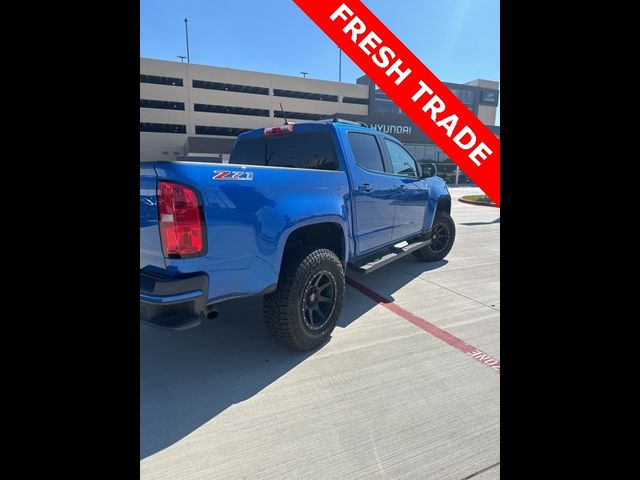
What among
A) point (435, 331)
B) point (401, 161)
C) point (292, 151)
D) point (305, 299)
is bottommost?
point (435, 331)

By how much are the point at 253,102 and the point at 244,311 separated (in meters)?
43.0

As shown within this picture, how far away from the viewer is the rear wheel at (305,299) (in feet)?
8.63

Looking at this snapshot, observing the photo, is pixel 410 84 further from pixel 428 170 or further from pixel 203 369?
pixel 203 369

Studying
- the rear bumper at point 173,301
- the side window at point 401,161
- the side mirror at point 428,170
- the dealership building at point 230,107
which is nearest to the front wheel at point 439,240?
the side mirror at point 428,170

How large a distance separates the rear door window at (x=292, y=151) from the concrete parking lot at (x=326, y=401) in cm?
176

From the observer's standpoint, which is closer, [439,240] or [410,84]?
[410,84]

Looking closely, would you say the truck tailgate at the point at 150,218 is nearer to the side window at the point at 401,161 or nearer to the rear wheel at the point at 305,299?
the rear wheel at the point at 305,299

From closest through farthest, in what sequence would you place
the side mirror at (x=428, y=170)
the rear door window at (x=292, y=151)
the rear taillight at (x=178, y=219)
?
the rear taillight at (x=178, y=219) → the rear door window at (x=292, y=151) → the side mirror at (x=428, y=170)

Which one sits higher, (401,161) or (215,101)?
(215,101)

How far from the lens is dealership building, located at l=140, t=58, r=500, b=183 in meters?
37.1

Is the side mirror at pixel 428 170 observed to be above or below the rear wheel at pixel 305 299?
above

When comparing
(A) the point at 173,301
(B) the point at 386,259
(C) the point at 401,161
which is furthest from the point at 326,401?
(C) the point at 401,161

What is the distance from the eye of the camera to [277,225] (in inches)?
94.7

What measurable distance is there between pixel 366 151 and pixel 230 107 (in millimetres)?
43710
